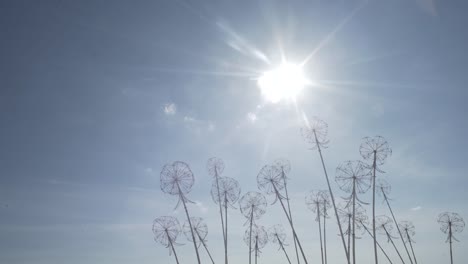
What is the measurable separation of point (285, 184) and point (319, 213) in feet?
37.5

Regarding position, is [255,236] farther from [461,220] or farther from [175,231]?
[461,220]

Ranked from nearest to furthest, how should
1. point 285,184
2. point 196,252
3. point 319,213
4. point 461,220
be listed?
1. point 196,252
2. point 285,184
3. point 319,213
4. point 461,220

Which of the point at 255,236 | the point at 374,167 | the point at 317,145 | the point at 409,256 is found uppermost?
the point at 317,145

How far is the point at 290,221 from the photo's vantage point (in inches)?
1574

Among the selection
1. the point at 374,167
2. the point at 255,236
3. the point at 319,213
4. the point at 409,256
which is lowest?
the point at 409,256

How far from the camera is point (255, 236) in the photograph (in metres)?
51.8

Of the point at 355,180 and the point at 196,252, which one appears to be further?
the point at 355,180

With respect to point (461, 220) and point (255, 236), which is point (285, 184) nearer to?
point (255, 236)

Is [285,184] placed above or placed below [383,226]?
above

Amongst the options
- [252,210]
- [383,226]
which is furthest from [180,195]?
[383,226]

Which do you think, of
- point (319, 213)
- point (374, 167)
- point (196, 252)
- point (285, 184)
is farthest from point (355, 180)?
point (196, 252)

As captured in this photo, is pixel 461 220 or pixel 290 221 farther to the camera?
pixel 461 220

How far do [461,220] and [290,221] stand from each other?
39261 mm

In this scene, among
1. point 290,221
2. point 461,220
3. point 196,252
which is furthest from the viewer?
point 461,220
